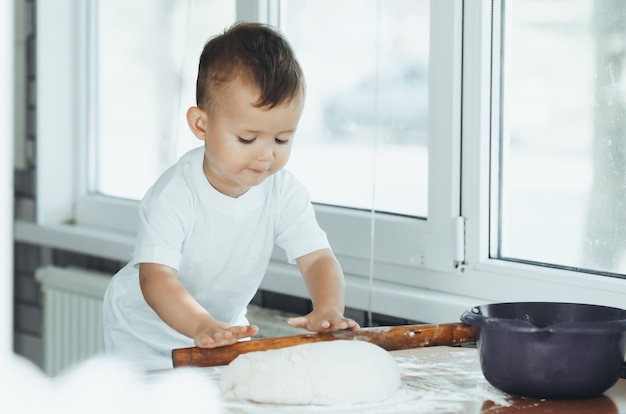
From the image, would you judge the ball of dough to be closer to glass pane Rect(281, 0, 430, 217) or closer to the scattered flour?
the scattered flour

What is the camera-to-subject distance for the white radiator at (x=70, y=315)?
281 centimetres

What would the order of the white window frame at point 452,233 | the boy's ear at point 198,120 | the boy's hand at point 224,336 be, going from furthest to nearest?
1. the white window frame at point 452,233
2. the boy's ear at point 198,120
3. the boy's hand at point 224,336

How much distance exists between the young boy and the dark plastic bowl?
26 cm

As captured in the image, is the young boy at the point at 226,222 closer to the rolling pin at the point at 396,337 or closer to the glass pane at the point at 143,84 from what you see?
the rolling pin at the point at 396,337

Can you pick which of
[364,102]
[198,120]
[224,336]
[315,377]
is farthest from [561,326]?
[364,102]

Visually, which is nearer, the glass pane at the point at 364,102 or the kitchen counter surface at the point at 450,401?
the kitchen counter surface at the point at 450,401

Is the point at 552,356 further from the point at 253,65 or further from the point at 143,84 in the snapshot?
the point at 143,84

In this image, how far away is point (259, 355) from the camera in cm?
136

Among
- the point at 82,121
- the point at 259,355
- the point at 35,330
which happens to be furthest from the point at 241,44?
the point at 35,330

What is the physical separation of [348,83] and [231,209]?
63cm

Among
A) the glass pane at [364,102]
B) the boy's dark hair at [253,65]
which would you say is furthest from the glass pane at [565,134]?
the boy's dark hair at [253,65]

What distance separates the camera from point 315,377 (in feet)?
4.30

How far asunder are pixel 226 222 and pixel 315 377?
1.61ft

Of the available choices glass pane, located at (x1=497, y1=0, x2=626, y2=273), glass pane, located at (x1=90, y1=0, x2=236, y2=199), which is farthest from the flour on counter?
glass pane, located at (x1=90, y1=0, x2=236, y2=199)
